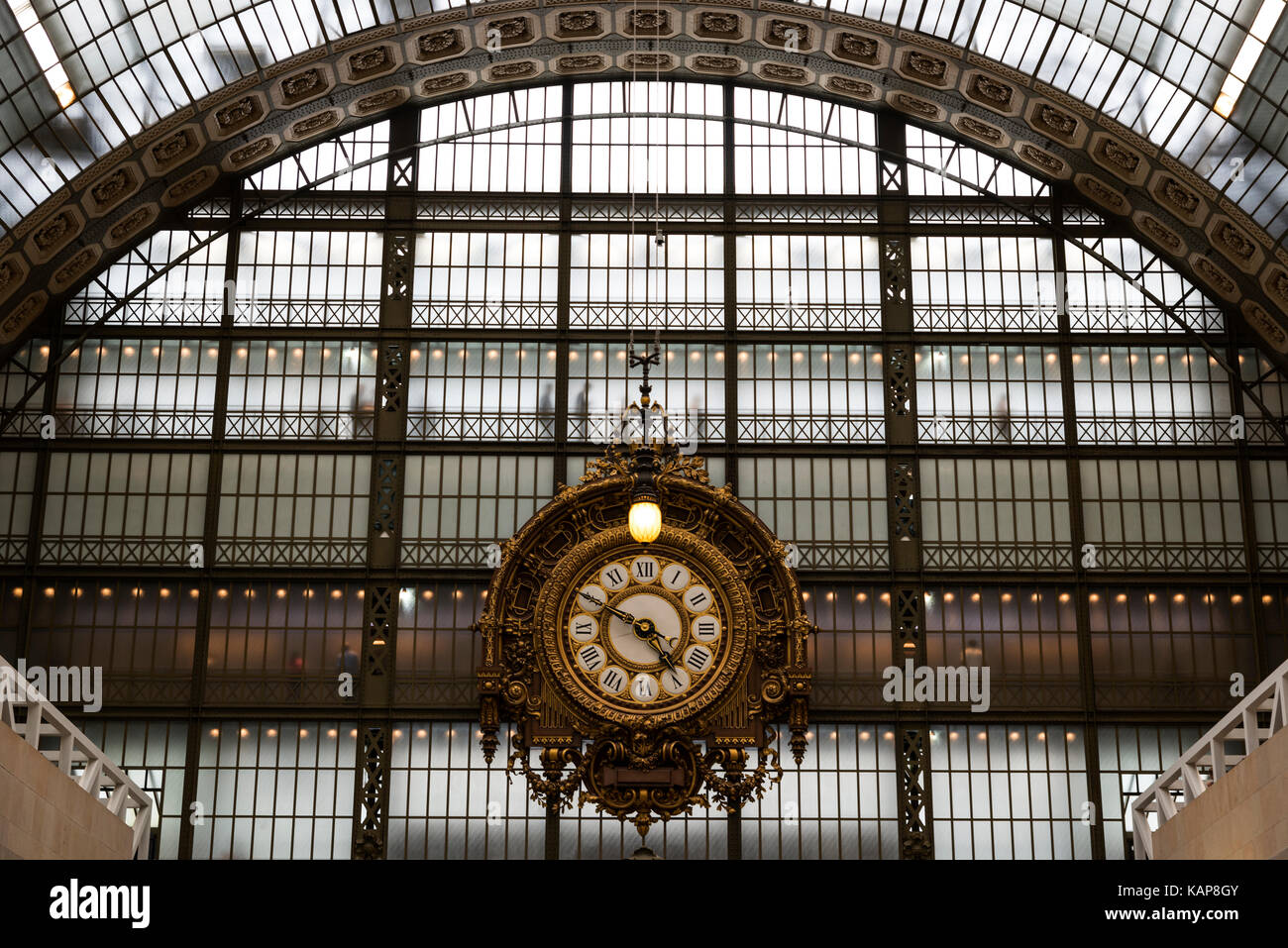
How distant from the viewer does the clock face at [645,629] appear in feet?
104

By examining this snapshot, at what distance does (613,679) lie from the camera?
31.8 meters

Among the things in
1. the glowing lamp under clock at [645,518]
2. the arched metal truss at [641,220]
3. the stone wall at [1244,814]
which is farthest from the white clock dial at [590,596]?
the stone wall at [1244,814]

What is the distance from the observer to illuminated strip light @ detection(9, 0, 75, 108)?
31.6 m

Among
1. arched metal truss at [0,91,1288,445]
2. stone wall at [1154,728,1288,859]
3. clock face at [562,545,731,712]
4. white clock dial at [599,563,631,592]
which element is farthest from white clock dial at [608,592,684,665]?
stone wall at [1154,728,1288,859]

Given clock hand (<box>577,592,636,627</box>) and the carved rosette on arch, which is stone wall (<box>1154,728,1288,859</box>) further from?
clock hand (<box>577,592,636,627</box>)

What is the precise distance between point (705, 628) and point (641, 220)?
10174mm

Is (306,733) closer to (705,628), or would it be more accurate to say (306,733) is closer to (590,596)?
(590,596)

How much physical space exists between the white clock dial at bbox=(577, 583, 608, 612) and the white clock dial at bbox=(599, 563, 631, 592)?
189 millimetres

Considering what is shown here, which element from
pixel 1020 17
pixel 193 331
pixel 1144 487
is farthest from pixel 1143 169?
pixel 193 331

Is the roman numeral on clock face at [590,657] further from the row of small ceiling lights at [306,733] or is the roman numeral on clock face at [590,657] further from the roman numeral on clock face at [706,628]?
the row of small ceiling lights at [306,733]

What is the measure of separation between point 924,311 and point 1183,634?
8.80m

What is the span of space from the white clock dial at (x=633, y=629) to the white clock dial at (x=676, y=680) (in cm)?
28

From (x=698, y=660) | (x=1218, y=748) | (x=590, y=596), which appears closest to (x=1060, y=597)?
(x=698, y=660)
